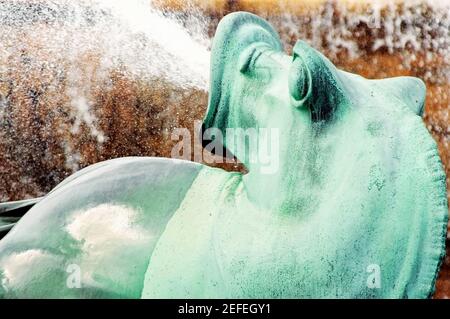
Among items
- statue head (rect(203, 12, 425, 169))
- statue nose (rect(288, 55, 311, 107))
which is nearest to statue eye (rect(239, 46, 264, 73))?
statue head (rect(203, 12, 425, 169))

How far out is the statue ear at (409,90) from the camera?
140 centimetres

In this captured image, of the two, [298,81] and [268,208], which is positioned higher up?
[298,81]

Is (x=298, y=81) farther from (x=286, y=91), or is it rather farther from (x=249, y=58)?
(x=249, y=58)

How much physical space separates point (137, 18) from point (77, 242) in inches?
71.1

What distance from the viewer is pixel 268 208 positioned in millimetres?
1315

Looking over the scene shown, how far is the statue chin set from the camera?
123 cm

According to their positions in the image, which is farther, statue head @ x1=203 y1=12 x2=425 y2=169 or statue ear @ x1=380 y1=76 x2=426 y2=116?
statue ear @ x1=380 y1=76 x2=426 y2=116

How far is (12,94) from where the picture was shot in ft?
9.95

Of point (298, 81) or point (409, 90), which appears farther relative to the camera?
point (409, 90)

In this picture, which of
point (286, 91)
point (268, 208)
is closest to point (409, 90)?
point (286, 91)

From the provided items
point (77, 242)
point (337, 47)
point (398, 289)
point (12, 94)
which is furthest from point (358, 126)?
point (337, 47)

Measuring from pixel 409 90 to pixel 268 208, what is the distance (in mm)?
354

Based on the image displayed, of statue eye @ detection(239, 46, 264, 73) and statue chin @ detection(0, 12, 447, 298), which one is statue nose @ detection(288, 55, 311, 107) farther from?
statue eye @ detection(239, 46, 264, 73)

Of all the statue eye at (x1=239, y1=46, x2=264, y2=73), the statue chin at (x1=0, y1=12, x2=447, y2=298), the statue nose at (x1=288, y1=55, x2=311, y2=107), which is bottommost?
the statue chin at (x1=0, y1=12, x2=447, y2=298)
